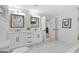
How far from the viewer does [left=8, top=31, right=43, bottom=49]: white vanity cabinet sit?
2.53m

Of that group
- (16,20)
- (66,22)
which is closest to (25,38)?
(16,20)

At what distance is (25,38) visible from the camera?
111 inches

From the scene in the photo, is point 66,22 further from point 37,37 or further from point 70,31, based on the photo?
point 37,37

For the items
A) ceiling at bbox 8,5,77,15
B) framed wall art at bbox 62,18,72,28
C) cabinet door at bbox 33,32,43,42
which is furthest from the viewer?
framed wall art at bbox 62,18,72,28

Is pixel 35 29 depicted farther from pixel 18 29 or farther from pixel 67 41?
pixel 67 41

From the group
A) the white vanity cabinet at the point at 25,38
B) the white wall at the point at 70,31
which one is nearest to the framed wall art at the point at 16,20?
the white vanity cabinet at the point at 25,38

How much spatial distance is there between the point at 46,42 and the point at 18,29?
99 centimetres

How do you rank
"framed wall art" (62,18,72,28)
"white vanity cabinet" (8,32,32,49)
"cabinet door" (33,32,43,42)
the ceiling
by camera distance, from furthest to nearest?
"framed wall art" (62,18,72,28)
"cabinet door" (33,32,43,42)
the ceiling
"white vanity cabinet" (8,32,32,49)

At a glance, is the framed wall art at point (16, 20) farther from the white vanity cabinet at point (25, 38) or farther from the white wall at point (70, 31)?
the white wall at point (70, 31)

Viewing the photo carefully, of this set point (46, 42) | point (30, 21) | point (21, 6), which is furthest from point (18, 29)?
point (46, 42)

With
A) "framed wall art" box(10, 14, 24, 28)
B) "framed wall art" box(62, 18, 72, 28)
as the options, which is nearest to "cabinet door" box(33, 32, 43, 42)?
"framed wall art" box(10, 14, 24, 28)

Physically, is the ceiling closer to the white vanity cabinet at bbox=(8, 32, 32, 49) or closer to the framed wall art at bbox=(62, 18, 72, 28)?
the framed wall art at bbox=(62, 18, 72, 28)

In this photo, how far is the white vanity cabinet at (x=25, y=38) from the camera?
2.53m

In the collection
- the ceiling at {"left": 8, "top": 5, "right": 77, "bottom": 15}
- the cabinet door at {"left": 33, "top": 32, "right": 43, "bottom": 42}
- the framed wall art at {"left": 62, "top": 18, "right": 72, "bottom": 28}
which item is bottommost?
the cabinet door at {"left": 33, "top": 32, "right": 43, "bottom": 42}
